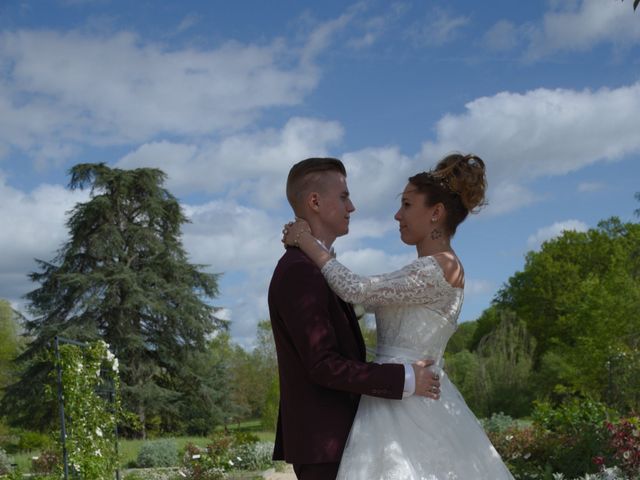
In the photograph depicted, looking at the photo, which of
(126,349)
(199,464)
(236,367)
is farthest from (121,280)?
(199,464)

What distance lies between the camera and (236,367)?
38.6m

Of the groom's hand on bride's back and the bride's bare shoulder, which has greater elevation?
the bride's bare shoulder

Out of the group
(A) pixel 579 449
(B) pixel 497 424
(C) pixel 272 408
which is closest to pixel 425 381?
(A) pixel 579 449

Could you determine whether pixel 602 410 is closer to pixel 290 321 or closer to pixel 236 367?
pixel 290 321

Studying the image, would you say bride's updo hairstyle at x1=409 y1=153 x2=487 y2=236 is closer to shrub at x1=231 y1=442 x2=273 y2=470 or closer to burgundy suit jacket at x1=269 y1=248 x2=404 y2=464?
burgundy suit jacket at x1=269 y1=248 x2=404 y2=464

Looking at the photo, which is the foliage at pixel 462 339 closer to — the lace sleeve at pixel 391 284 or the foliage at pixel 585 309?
the foliage at pixel 585 309

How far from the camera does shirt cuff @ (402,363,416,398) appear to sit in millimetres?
3076

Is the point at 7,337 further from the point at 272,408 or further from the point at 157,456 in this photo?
the point at 157,456

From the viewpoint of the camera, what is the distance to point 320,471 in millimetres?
3090

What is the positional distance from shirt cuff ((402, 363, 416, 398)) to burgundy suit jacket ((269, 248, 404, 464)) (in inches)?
1.0

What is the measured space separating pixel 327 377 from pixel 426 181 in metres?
0.98

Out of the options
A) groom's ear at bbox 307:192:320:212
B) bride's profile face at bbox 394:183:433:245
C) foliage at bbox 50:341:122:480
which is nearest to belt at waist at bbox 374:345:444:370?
bride's profile face at bbox 394:183:433:245

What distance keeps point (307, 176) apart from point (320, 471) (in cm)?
119

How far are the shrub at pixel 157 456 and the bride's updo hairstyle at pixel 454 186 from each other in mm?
13687
